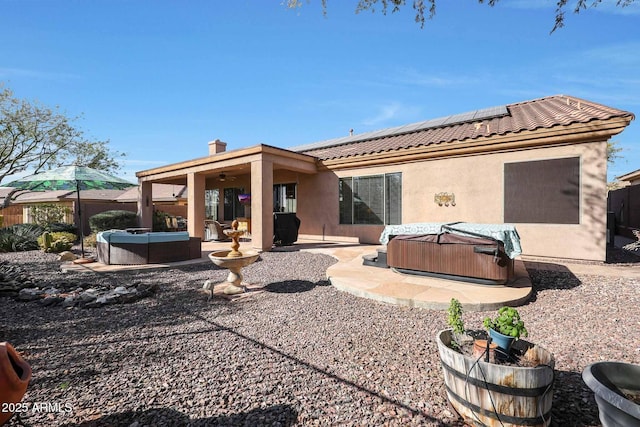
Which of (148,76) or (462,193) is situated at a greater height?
(148,76)

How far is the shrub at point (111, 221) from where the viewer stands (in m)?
13.6

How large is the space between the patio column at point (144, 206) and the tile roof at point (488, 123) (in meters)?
8.22

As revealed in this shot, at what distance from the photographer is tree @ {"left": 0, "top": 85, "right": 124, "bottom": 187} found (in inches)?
621

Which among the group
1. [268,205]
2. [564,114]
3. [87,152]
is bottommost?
[268,205]

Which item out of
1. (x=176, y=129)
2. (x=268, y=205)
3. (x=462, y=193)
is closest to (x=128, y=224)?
(x=176, y=129)

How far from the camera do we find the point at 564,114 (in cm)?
783

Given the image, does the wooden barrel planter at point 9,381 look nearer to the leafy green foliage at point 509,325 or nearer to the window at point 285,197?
the leafy green foliage at point 509,325

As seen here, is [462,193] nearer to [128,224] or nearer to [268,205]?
[268,205]

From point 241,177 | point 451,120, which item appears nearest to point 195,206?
point 241,177

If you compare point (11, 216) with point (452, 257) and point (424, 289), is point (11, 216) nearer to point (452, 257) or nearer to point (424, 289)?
point (424, 289)

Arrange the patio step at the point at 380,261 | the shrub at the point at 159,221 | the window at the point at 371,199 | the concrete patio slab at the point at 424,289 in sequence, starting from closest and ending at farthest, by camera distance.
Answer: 1. the concrete patio slab at the point at 424,289
2. the patio step at the point at 380,261
3. the window at the point at 371,199
4. the shrub at the point at 159,221

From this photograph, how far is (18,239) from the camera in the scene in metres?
10.5

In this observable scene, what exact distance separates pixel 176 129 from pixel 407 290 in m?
14.3

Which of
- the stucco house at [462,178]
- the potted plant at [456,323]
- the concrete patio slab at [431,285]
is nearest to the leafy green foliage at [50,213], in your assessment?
the stucco house at [462,178]
